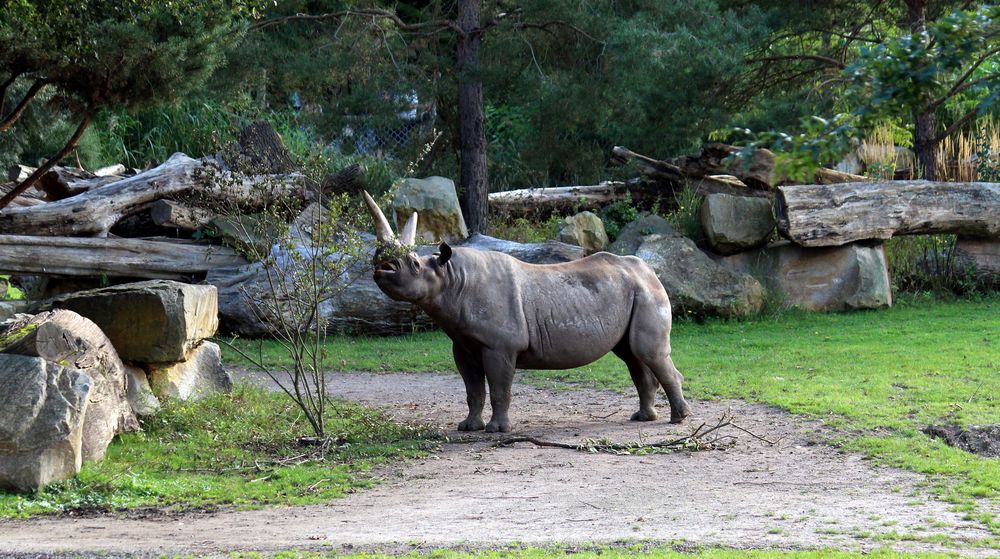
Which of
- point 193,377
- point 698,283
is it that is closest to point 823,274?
point 698,283

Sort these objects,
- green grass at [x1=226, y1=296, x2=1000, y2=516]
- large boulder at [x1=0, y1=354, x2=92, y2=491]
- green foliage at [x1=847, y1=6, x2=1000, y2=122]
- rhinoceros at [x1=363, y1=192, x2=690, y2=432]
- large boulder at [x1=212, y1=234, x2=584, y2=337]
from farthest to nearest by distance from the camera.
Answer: large boulder at [x1=212, y1=234, x2=584, y2=337], rhinoceros at [x1=363, y1=192, x2=690, y2=432], green grass at [x1=226, y1=296, x2=1000, y2=516], large boulder at [x1=0, y1=354, x2=92, y2=491], green foliage at [x1=847, y1=6, x2=1000, y2=122]

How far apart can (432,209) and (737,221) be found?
4.79 meters

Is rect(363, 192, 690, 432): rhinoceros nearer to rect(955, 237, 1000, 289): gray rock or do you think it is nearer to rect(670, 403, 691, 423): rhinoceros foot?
rect(670, 403, 691, 423): rhinoceros foot

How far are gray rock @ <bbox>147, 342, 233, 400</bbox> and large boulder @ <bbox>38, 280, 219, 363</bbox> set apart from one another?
0.39m

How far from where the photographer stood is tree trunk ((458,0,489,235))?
1861 centimetres

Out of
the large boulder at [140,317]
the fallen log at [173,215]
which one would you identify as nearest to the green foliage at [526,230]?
the fallen log at [173,215]

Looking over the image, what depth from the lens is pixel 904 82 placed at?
169 inches

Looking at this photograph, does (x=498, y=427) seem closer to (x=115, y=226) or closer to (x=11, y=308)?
(x=11, y=308)

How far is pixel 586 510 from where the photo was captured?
7.31m

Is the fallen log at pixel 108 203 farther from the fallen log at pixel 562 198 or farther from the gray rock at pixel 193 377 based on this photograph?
the fallen log at pixel 562 198

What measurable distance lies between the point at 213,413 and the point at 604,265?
12.8 feet

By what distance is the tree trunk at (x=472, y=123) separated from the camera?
733 inches

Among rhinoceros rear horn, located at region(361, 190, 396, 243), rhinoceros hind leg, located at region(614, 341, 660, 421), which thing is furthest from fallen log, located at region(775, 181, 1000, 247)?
rhinoceros rear horn, located at region(361, 190, 396, 243)

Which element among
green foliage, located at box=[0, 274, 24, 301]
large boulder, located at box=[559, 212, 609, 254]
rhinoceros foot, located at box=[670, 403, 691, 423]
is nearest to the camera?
rhinoceros foot, located at box=[670, 403, 691, 423]
